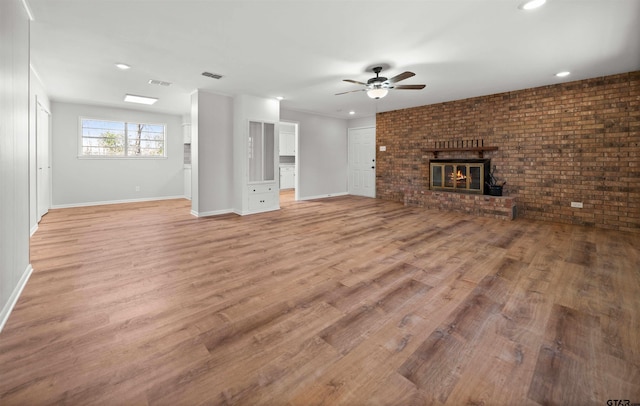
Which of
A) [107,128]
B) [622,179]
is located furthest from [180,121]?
[622,179]

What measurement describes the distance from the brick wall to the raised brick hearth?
518mm

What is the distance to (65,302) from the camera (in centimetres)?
215

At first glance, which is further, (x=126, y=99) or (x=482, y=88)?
(x=126, y=99)

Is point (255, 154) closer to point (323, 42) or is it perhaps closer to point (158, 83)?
point (158, 83)

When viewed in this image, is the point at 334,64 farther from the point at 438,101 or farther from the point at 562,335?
the point at 562,335

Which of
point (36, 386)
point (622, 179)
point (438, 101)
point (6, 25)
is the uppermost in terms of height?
point (438, 101)

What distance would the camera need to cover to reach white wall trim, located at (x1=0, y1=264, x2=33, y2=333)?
1844 mm

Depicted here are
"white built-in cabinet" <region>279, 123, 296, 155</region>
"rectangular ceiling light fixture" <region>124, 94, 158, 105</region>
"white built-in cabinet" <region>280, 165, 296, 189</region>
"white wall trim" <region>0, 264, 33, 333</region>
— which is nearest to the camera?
"white wall trim" <region>0, 264, 33, 333</region>

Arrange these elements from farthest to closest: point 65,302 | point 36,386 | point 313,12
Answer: point 313,12, point 65,302, point 36,386

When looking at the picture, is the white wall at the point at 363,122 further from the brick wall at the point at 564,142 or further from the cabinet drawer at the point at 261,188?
the cabinet drawer at the point at 261,188

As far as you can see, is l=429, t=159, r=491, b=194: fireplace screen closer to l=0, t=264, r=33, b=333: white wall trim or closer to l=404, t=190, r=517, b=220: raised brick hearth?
l=404, t=190, r=517, b=220: raised brick hearth

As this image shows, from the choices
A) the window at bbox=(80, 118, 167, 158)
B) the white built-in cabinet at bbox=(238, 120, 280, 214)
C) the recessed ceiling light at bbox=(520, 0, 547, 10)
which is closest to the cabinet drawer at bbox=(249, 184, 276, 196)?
the white built-in cabinet at bbox=(238, 120, 280, 214)

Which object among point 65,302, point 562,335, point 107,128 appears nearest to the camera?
point 562,335

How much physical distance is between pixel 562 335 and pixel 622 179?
4.55m
